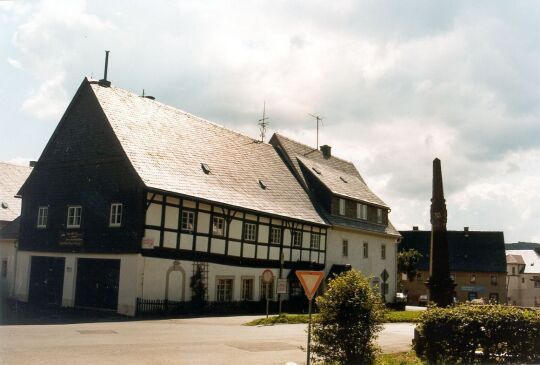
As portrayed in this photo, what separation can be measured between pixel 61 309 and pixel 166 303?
202 inches

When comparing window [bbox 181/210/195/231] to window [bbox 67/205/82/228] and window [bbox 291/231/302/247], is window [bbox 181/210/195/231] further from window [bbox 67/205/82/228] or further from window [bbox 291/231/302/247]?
window [bbox 291/231/302/247]

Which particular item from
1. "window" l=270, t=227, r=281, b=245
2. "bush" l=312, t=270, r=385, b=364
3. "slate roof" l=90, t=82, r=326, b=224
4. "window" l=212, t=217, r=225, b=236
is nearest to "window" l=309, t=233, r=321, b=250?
"slate roof" l=90, t=82, r=326, b=224

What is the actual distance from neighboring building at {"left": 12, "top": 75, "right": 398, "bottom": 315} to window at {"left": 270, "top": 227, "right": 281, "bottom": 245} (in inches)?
2.3

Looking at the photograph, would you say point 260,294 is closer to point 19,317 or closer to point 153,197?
point 153,197

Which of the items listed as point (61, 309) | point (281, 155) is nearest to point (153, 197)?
point (61, 309)

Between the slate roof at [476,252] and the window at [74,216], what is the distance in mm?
56933

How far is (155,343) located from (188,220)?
1248 cm

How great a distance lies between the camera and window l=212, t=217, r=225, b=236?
98.2 ft

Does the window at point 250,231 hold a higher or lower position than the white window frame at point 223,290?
higher

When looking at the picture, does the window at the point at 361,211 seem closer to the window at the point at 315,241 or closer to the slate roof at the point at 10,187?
the window at the point at 315,241

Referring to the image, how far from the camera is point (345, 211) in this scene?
43.8m

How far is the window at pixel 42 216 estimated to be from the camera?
103ft

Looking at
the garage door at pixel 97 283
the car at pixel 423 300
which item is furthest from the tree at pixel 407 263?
the garage door at pixel 97 283

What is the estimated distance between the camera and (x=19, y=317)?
22797 mm
